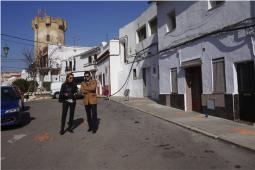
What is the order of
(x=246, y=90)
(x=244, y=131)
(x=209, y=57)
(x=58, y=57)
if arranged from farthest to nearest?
1. (x=58, y=57)
2. (x=209, y=57)
3. (x=246, y=90)
4. (x=244, y=131)

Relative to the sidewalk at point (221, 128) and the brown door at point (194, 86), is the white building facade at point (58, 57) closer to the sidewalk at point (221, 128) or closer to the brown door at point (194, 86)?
the brown door at point (194, 86)

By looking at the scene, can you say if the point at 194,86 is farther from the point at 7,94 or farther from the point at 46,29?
the point at 46,29

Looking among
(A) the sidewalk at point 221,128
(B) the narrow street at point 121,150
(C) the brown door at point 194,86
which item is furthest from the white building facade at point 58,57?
(B) the narrow street at point 121,150

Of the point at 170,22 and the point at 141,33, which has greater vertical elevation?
the point at 141,33

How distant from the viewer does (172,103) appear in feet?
56.0

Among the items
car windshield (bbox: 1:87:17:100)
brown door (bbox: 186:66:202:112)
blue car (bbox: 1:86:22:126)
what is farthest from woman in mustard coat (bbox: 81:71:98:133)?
brown door (bbox: 186:66:202:112)

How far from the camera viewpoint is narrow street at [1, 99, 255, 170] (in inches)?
251

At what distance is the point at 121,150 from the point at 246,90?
5.67 m

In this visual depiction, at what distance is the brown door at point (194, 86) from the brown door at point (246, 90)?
11.2 feet

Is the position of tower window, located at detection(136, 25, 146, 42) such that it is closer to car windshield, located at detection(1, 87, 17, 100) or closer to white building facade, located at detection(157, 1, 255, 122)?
white building facade, located at detection(157, 1, 255, 122)

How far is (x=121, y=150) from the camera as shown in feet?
25.0

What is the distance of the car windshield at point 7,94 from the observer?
1280cm

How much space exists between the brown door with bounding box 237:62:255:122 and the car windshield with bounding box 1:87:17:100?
883 centimetres

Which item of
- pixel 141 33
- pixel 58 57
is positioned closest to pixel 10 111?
pixel 141 33
